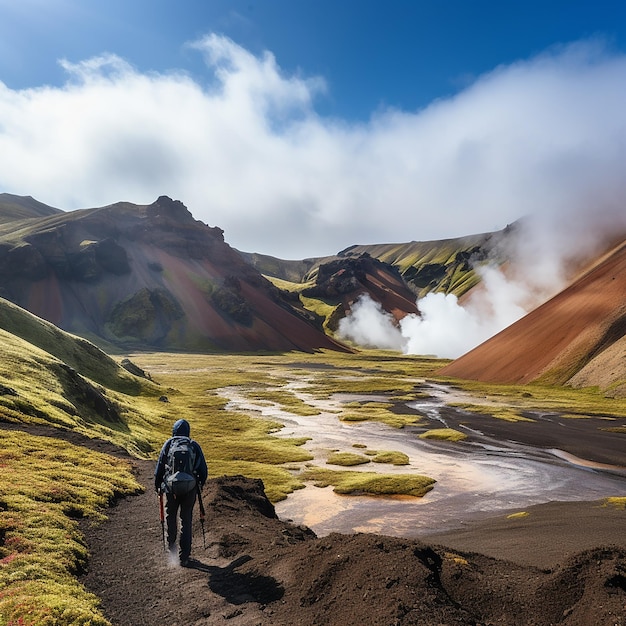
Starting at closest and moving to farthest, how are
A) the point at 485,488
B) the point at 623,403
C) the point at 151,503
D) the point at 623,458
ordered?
the point at 151,503 < the point at 485,488 < the point at 623,458 < the point at 623,403

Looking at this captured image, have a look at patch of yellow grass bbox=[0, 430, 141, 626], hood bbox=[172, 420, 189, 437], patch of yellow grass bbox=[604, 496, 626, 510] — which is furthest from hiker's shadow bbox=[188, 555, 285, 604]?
patch of yellow grass bbox=[604, 496, 626, 510]

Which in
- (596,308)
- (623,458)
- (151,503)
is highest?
(596,308)

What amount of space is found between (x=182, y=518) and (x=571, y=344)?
109142 mm

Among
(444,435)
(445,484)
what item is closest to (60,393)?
(445,484)

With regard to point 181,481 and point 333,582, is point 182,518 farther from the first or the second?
point 333,582

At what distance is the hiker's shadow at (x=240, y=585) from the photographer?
1152 centimetres

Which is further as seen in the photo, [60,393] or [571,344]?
[571,344]

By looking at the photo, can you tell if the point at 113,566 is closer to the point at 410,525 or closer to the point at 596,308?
the point at 410,525

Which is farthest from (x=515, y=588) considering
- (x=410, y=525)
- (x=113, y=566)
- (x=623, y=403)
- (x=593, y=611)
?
(x=623, y=403)

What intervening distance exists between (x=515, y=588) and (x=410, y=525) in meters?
16.4

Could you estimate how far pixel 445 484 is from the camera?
34.7 metres

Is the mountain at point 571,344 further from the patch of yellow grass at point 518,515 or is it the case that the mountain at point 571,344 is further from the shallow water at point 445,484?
the patch of yellow grass at point 518,515

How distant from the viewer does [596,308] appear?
105m

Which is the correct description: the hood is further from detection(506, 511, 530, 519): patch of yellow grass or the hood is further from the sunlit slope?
detection(506, 511, 530, 519): patch of yellow grass
